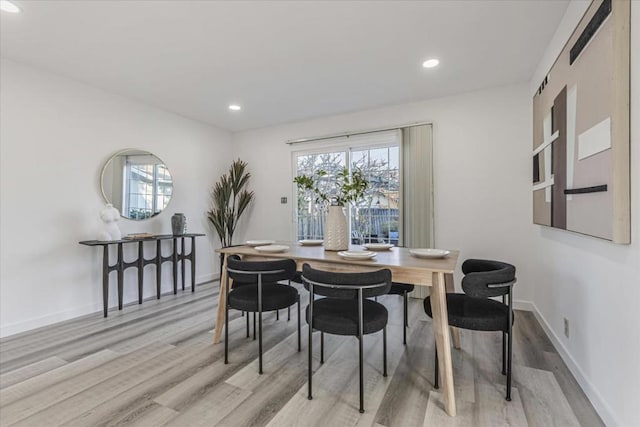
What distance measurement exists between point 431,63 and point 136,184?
145 inches

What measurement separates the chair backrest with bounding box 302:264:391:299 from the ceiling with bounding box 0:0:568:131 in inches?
71.0

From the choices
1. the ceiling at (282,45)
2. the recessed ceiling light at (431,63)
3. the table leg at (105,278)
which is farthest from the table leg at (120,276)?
the recessed ceiling light at (431,63)

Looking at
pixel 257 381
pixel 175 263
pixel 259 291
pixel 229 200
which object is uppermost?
pixel 229 200

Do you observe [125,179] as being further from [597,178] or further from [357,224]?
[597,178]

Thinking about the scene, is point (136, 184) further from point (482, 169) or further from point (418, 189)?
point (482, 169)

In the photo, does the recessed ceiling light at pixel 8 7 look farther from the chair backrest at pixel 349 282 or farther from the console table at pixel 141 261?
the chair backrest at pixel 349 282

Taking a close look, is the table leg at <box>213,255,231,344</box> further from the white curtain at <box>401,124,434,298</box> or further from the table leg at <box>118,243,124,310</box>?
the white curtain at <box>401,124,434,298</box>

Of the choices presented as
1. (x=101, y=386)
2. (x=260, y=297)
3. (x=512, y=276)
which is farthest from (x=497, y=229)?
(x=101, y=386)

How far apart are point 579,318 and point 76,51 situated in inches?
175

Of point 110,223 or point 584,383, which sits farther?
point 110,223

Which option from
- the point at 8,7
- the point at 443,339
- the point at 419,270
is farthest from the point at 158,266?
the point at 443,339

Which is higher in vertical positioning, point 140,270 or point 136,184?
point 136,184

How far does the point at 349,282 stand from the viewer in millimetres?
1658

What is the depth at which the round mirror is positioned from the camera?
11.6ft
